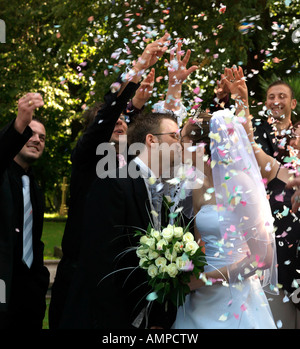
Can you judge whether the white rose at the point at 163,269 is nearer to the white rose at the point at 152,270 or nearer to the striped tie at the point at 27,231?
the white rose at the point at 152,270

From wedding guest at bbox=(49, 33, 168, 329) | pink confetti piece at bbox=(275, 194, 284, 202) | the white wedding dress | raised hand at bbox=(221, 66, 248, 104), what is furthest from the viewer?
pink confetti piece at bbox=(275, 194, 284, 202)

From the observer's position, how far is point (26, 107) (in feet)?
11.8

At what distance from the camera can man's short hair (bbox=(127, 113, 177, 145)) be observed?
364cm

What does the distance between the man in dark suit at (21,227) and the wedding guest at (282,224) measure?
62.0 inches

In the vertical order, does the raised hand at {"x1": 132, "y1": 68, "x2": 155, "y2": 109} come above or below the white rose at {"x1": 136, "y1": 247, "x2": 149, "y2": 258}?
above

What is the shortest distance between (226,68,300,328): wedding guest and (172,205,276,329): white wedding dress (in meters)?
0.74

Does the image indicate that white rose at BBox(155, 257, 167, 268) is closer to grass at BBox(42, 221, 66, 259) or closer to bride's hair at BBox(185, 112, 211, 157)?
bride's hair at BBox(185, 112, 211, 157)

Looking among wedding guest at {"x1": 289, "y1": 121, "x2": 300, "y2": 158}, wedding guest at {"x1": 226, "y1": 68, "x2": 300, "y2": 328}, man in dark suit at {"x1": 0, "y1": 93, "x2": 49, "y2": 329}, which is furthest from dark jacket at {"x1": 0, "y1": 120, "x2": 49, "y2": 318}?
wedding guest at {"x1": 289, "y1": 121, "x2": 300, "y2": 158}

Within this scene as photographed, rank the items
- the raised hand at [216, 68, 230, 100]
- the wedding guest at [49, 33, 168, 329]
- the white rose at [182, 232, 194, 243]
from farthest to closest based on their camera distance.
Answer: the raised hand at [216, 68, 230, 100] < the wedding guest at [49, 33, 168, 329] < the white rose at [182, 232, 194, 243]

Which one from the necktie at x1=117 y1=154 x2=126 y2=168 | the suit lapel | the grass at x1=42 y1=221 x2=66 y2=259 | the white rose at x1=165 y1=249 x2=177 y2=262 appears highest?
the necktie at x1=117 y1=154 x2=126 y2=168

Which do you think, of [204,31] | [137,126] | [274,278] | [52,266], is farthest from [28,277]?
[204,31]

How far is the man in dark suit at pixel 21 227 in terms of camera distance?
3711 millimetres

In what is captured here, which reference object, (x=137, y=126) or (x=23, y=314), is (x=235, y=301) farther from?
(x=23, y=314)
